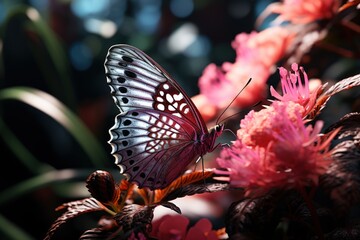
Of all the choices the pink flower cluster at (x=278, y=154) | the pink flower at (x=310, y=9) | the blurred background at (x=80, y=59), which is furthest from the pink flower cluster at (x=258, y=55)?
the blurred background at (x=80, y=59)

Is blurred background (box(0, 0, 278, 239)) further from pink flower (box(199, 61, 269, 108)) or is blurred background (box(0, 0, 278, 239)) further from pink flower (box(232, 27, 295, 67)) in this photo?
pink flower (box(232, 27, 295, 67))

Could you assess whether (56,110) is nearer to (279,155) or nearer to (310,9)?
(310,9)

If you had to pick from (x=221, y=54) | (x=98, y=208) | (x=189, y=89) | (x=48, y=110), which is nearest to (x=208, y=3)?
(x=221, y=54)

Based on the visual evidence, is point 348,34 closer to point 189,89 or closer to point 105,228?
point 105,228

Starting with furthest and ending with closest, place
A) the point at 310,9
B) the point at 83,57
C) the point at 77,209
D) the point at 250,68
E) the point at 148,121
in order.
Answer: the point at 83,57, the point at 250,68, the point at 310,9, the point at 148,121, the point at 77,209

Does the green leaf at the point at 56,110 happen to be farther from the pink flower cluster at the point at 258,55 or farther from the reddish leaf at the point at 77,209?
the reddish leaf at the point at 77,209

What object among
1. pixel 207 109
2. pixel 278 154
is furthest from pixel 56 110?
pixel 278 154

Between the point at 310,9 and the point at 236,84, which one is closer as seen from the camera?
the point at 310,9

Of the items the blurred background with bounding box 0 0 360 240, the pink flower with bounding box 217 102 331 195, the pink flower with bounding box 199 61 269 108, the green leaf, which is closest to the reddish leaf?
the pink flower with bounding box 217 102 331 195
